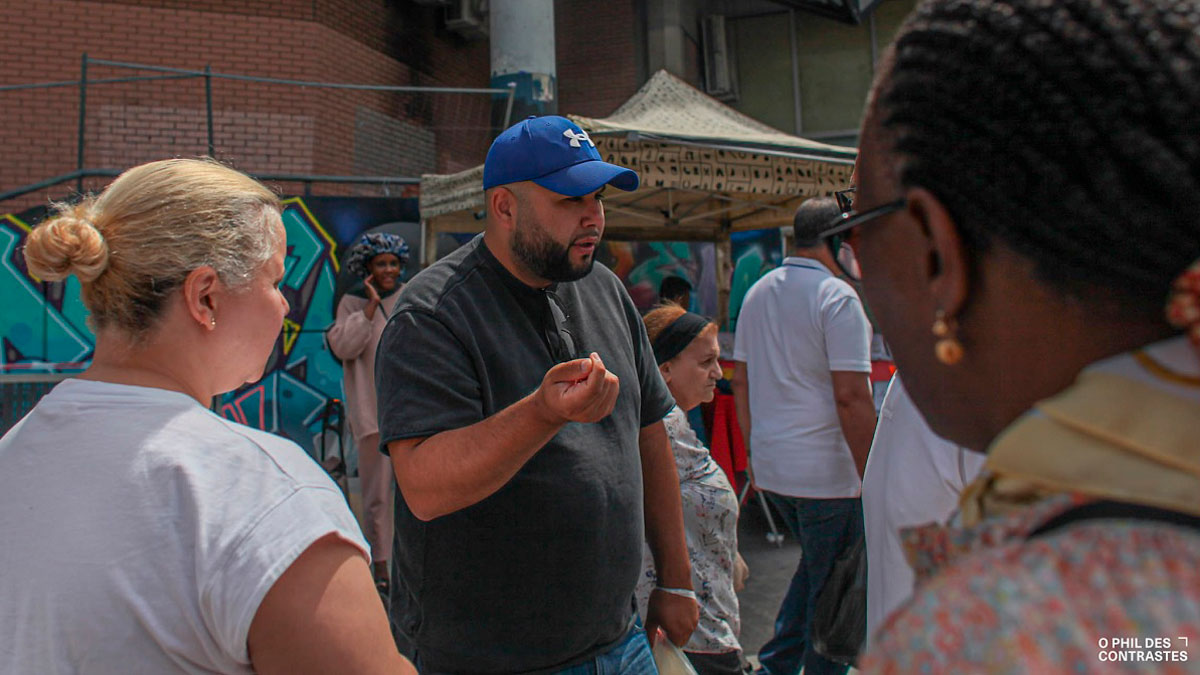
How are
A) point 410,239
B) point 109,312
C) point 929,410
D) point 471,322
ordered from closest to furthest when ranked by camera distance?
point 929,410, point 109,312, point 471,322, point 410,239

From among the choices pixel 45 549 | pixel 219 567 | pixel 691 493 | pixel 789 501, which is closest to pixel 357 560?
pixel 219 567

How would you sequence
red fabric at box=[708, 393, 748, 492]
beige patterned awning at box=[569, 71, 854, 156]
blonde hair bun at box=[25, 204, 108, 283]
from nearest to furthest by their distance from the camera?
blonde hair bun at box=[25, 204, 108, 283]
red fabric at box=[708, 393, 748, 492]
beige patterned awning at box=[569, 71, 854, 156]

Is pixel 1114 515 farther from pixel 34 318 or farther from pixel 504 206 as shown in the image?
pixel 34 318

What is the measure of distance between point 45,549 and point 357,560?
43 centimetres

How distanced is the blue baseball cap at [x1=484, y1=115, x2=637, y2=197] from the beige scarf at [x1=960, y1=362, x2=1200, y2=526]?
5.28 feet

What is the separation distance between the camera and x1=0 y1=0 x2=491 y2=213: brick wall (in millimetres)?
10336

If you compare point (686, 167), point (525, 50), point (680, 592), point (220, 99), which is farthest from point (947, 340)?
point (220, 99)

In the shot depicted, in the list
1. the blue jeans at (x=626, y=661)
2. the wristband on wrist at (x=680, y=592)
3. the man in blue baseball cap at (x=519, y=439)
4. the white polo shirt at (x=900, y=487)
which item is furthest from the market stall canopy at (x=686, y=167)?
the blue jeans at (x=626, y=661)

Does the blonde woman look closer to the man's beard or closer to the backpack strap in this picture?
the man's beard

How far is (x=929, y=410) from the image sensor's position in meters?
0.91

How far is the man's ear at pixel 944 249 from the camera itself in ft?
2.63

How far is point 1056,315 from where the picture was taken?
0.76 m

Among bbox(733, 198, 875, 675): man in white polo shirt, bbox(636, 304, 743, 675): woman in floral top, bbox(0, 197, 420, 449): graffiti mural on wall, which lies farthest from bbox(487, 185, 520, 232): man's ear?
bbox(0, 197, 420, 449): graffiti mural on wall

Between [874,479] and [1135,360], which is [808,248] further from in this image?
[1135,360]
